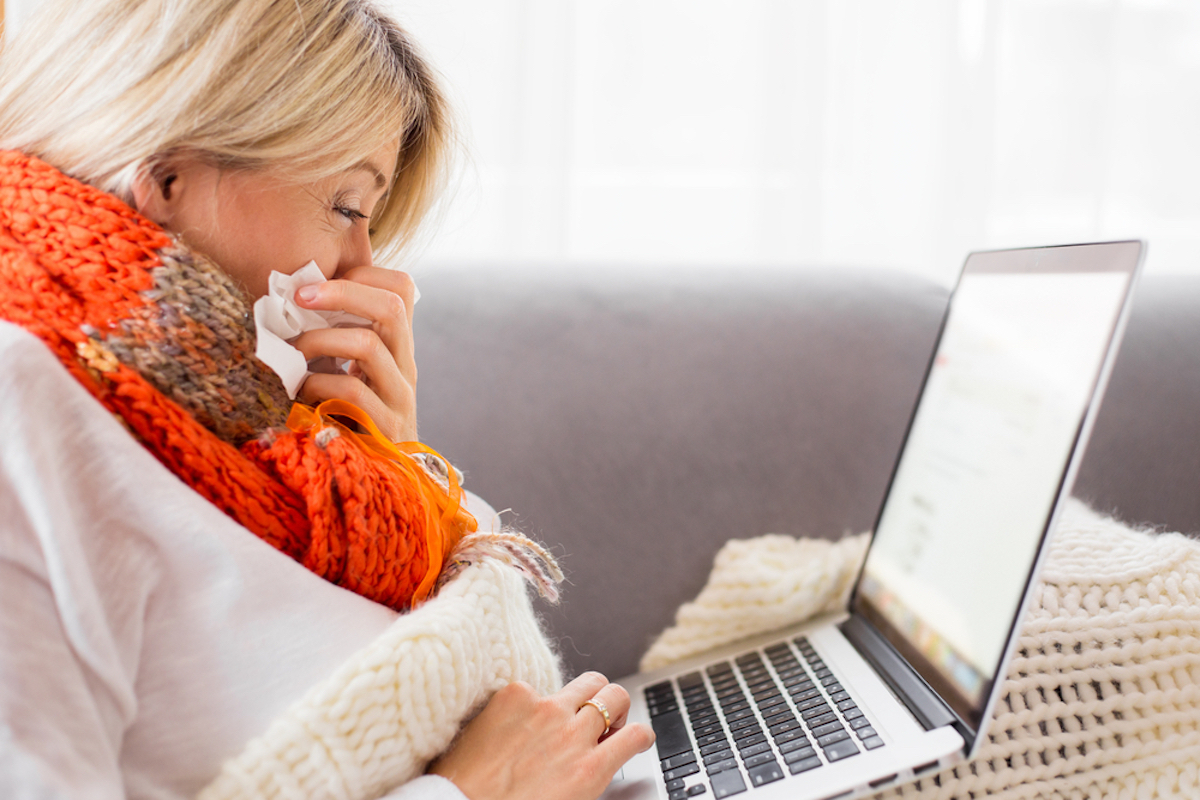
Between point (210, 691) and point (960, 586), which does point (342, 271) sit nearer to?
point (210, 691)

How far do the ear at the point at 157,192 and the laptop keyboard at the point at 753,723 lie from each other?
1.89 feet

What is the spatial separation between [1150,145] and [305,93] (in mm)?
1469

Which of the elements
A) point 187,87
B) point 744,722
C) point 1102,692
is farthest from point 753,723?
point 187,87

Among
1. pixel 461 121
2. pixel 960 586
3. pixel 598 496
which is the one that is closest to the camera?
pixel 960 586

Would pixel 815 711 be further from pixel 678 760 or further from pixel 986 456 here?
pixel 986 456

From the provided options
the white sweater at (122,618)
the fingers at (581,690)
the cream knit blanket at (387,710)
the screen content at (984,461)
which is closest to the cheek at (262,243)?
the white sweater at (122,618)

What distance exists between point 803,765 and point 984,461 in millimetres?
313

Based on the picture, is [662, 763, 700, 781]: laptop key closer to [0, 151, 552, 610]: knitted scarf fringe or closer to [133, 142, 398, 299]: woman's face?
[0, 151, 552, 610]: knitted scarf fringe

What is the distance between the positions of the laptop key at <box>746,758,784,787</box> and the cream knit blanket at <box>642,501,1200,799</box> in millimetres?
107

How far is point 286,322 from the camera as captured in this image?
60 cm

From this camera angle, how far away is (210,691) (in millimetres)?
469

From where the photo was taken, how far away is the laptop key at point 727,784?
0.56 meters

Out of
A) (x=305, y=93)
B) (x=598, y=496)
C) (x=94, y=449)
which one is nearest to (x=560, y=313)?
(x=598, y=496)

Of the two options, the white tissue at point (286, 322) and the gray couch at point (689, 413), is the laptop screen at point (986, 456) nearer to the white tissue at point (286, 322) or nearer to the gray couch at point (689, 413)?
the gray couch at point (689, 413)
